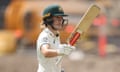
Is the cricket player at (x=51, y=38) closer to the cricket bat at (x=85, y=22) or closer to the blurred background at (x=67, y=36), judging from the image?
the cricket bat at (x=85, y=22)

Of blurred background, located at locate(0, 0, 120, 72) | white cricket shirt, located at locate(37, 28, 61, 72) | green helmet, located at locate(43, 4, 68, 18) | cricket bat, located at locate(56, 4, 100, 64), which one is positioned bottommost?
blurred background, located at locate(0, 0, 120, 72)

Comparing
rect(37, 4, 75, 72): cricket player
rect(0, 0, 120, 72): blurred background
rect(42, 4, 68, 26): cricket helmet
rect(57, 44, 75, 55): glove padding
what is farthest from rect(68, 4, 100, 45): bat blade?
rect(0, 0, 120, 72): blurred background

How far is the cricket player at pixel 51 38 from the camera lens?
24.4ft

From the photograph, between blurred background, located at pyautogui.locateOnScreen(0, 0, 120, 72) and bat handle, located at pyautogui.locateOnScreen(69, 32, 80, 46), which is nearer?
bat handle, located at pyautogui.locateOnScreen(69, 32, 80, 46)

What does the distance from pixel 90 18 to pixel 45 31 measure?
0.56 m

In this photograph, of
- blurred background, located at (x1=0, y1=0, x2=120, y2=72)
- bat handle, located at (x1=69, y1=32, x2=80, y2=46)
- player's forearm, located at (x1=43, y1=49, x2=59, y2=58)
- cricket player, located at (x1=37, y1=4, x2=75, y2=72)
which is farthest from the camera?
blurred background, located at (x1=0, y1=0, x2=120, y2=72)

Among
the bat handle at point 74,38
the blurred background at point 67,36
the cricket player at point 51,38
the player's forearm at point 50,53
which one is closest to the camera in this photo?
the player's forearm at point 50,53

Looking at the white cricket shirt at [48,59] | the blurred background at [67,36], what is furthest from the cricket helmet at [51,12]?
the blurred background at [67,36]

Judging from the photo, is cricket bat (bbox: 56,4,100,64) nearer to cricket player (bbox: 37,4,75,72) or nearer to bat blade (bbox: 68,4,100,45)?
bat blade (bbox: 68,4,100,45)

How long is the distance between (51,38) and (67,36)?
236 inches

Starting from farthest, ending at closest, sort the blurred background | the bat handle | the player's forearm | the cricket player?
1. the blurred background
2. the bat handle
3. the cricket player
4. the player's forearm

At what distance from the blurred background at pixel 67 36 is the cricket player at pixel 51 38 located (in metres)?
5.43

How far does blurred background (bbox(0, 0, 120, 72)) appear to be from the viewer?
1388 centimetres

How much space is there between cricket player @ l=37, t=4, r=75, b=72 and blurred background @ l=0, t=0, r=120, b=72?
543 cm
